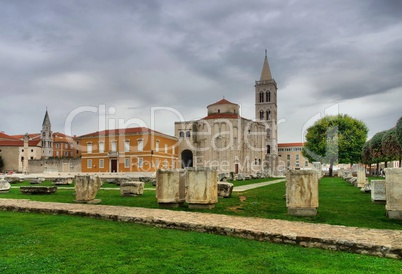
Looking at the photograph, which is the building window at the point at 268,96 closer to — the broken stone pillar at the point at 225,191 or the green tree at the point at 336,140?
the green tree at the point at 336,140

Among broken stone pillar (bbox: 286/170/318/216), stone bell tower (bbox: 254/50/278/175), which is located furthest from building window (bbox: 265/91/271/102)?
broken stone pillar (bbox: 286/170/318/216)

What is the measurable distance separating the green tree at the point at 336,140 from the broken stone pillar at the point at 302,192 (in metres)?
34.3

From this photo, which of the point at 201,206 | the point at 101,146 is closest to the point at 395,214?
the point at 201,206

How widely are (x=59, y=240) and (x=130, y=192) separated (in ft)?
23.8

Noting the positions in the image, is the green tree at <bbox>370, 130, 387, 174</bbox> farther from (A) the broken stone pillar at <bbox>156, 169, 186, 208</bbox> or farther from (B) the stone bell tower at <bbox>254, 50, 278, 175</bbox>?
(B) the stone bell tower at <bbox>254, 50, 278, 175</bbox>

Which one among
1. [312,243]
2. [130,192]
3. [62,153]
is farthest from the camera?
[62,153]

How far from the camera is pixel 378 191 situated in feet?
31.0

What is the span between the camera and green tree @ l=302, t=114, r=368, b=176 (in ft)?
129

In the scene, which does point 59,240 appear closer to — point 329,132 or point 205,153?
point 329,132

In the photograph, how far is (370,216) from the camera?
7141 mm

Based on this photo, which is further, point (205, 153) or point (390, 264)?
point (205, 153)

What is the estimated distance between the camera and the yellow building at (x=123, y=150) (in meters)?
45.2

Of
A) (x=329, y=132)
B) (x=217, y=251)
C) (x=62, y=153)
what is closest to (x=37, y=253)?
(x=217, y=251)

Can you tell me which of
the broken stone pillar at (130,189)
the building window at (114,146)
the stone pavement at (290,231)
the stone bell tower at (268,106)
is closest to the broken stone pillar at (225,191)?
the broken stone pillar at (130,189)
